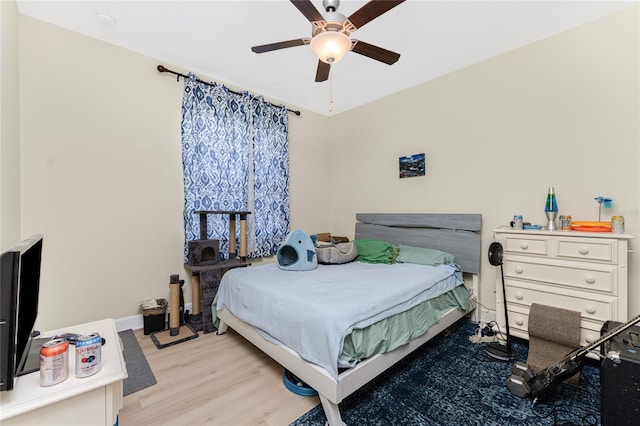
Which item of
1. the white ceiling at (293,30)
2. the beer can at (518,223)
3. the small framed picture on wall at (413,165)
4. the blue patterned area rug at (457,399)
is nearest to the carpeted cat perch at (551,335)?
Result: the blue patterned area rug at (457,399)

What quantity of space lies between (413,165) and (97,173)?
3435 millimetres

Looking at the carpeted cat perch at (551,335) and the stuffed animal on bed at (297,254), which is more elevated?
the stuffed animal on bed at (297,254)

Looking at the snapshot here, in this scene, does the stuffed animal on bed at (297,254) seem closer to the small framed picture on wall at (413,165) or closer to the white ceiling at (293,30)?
the small framed picture on wall at (413,165)

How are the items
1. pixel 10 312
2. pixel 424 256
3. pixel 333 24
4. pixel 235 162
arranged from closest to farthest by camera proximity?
1. pixel 10 312
2. pixel 333 24
3. pixel 424 256
4. pixel 235 162

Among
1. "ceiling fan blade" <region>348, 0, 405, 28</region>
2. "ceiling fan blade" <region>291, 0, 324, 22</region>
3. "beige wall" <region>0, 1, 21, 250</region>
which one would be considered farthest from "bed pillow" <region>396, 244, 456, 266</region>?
"beige wall" <region>0, 1, 21, 250</region>

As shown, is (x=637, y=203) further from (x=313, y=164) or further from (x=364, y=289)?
(x=313, y=164)

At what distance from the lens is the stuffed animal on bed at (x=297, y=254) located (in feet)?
9.00

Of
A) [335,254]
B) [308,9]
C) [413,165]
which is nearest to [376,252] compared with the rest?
[335,254]

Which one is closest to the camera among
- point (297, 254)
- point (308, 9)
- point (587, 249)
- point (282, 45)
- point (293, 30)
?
point (308, 9)

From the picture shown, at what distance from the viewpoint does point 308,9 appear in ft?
5.34

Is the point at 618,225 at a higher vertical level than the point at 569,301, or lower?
higher

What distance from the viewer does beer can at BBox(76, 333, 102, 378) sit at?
1.00m

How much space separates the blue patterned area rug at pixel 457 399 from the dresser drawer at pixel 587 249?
34.2 inches

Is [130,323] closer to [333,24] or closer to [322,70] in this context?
[322,70]
